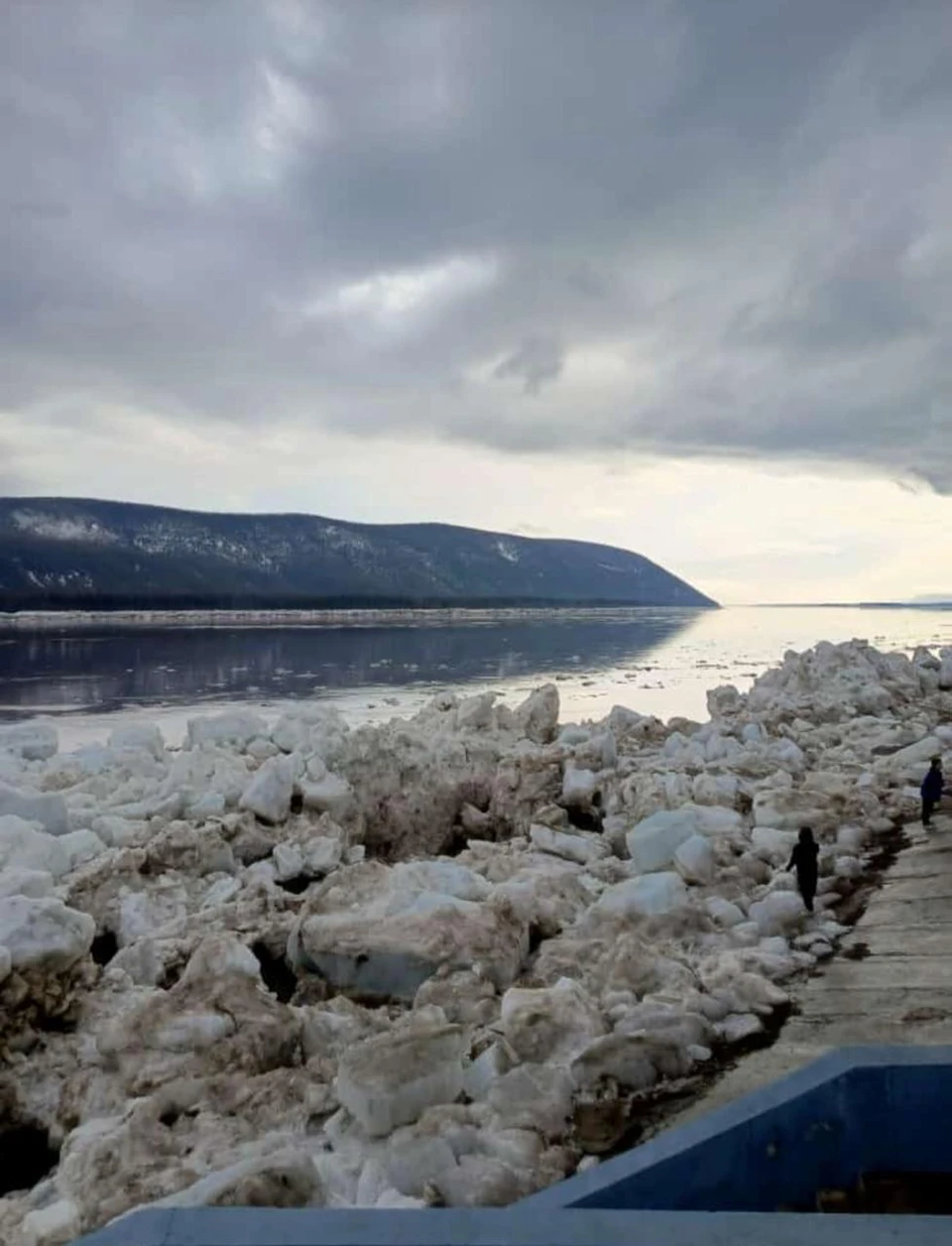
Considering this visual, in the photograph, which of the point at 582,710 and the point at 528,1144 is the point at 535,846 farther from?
the point at 582,710

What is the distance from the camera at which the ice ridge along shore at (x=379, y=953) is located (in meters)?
4.38

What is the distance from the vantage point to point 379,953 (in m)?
6.30

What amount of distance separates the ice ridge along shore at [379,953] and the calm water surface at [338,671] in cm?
1251

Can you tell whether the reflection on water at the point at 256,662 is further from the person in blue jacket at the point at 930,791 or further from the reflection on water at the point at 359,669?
the person in blue jacket at the point at 930,791

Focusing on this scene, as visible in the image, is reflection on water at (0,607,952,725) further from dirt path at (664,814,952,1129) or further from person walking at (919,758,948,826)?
dirt path at (664,814,952,1129)

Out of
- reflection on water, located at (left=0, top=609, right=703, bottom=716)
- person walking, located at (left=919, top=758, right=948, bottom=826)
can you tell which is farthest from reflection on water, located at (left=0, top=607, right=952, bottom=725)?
person walking, located at (left=919, top=758, right=948, bottom=826)

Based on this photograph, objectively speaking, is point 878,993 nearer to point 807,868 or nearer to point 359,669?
point 807,868

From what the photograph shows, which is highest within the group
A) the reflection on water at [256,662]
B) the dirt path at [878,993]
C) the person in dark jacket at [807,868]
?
the person in dark jacket at [807,868]

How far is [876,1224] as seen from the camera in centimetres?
279

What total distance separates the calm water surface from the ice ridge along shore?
41.0 feet

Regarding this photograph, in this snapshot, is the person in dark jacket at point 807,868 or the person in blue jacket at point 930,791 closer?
the person in dark jacket at point 807,868

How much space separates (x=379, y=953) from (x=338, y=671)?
33.1m

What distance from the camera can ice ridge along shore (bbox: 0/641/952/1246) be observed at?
14.4 ft

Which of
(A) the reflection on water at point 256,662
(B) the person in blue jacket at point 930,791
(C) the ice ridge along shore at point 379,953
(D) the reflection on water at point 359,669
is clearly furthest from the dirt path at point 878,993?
(A) the reflection on water at point 256,662
